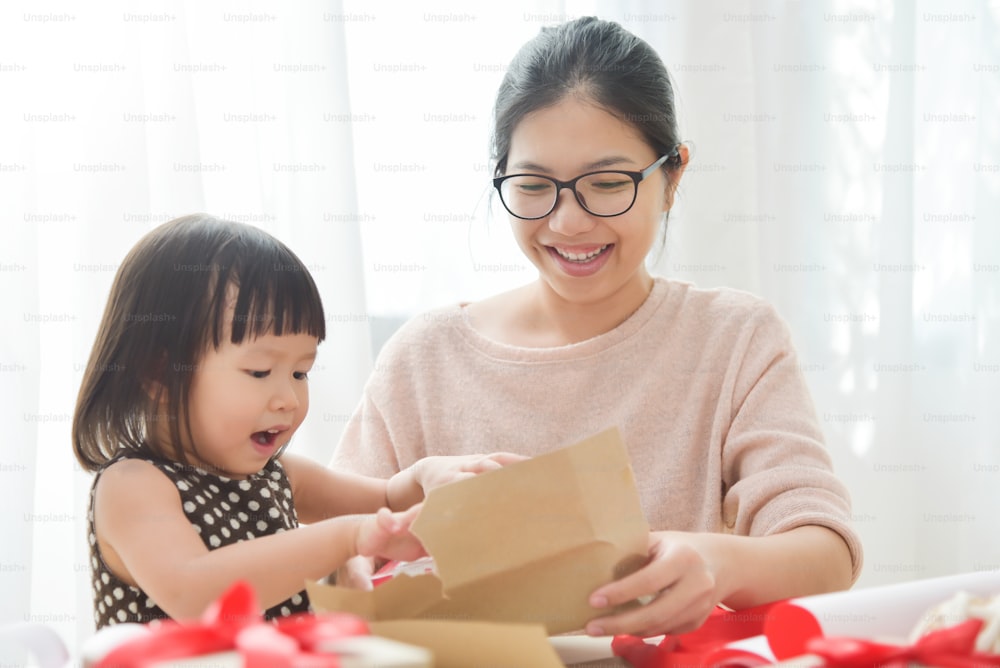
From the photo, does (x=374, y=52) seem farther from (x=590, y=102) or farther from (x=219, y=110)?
(x=590, y=102)

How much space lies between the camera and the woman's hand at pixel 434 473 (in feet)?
3.14

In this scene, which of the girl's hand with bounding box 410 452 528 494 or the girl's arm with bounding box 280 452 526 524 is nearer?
the girl's hand with bounding box 410 452 528 494

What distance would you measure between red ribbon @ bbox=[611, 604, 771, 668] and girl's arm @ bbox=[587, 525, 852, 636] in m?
0.01

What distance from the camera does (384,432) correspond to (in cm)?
148

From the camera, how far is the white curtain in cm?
166

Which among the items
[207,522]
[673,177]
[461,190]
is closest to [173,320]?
[207,522]

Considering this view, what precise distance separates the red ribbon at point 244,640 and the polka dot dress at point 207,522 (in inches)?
17.5

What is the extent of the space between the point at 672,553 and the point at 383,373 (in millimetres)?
789

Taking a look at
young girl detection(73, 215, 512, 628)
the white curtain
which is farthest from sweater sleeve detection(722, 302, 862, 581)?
the white curtain

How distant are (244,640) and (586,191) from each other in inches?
35.5

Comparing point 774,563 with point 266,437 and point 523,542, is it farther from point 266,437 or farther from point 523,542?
point 266,437

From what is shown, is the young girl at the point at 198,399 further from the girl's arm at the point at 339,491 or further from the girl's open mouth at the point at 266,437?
the girl's arm at the point at 339,491

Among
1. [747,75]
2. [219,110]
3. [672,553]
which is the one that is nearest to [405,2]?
[219,110]

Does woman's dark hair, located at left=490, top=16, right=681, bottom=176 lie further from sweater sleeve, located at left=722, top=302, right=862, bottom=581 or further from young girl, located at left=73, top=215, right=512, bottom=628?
young girl, located at left=73, top=215, right=512, bottom=628
